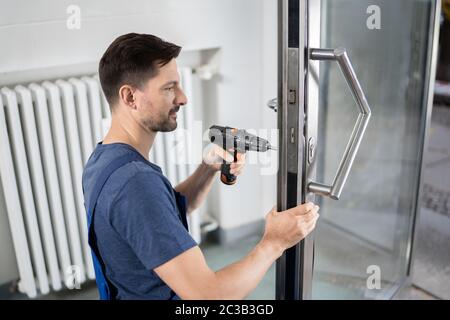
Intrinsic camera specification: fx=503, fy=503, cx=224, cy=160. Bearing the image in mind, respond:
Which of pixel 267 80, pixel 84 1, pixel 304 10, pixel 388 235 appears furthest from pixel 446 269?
pixel 84 1

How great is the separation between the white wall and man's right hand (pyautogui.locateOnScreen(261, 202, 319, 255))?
2.05 feet

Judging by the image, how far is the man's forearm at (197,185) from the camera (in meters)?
1.51

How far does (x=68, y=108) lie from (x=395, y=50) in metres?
1.31

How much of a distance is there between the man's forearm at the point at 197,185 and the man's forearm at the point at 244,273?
1.28ft

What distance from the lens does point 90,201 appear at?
45.3 inches

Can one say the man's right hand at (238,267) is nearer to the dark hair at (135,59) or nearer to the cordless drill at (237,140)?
the cordless drill at (237,140)

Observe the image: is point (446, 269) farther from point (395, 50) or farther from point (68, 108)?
point (68, 108)

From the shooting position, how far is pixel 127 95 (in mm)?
1207

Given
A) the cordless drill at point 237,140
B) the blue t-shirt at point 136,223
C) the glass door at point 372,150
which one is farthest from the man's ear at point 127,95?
the glass door at point 372,150

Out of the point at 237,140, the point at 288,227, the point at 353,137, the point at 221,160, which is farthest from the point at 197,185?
the point at 353,137

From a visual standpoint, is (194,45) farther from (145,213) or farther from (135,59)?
(145,213)

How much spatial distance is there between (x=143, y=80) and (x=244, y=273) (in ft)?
1.66

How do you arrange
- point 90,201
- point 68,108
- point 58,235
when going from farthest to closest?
point 58,235
point 68,108
point 90,201

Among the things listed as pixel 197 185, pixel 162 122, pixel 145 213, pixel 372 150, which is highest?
pixel 162 122
